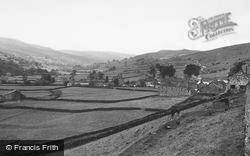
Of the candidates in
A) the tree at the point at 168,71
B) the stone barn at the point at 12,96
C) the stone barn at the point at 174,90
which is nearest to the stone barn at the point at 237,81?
the stone barn at the point at 174,90

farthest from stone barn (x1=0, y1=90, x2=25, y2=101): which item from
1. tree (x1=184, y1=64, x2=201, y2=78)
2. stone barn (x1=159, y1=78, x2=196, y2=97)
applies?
tree (x1=184, y1=64, x2=201, y2=78)

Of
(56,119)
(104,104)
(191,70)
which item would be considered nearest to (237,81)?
(104,104)

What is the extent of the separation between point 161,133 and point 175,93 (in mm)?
54131

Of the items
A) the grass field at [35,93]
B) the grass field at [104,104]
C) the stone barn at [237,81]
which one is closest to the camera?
the stone barn at [237,81]

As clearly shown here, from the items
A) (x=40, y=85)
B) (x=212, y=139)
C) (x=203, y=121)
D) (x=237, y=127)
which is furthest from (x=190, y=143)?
(x=40, y=85)

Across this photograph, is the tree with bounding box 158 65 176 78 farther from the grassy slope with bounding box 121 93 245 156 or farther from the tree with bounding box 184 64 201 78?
the grassy slope with bounding box 121 93 245 156

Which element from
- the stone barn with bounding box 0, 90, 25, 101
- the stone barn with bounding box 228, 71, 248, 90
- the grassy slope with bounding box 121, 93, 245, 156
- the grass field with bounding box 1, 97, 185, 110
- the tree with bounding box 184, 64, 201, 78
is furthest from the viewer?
the tree with bounding box 184, 64, 201, 78

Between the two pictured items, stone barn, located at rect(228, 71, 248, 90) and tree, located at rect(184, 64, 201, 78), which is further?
tree, located at rect(184, 64, 201, 78)

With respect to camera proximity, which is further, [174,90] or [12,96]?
[174,90]

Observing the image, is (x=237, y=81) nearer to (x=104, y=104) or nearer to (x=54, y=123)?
(x=104, y=104)

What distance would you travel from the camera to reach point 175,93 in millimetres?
88312

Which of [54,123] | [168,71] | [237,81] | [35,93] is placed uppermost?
[168,71]

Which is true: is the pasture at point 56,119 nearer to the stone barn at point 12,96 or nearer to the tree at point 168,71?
the stone barn at point 12,96

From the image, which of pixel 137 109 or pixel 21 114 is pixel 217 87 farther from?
pixel 21 114
